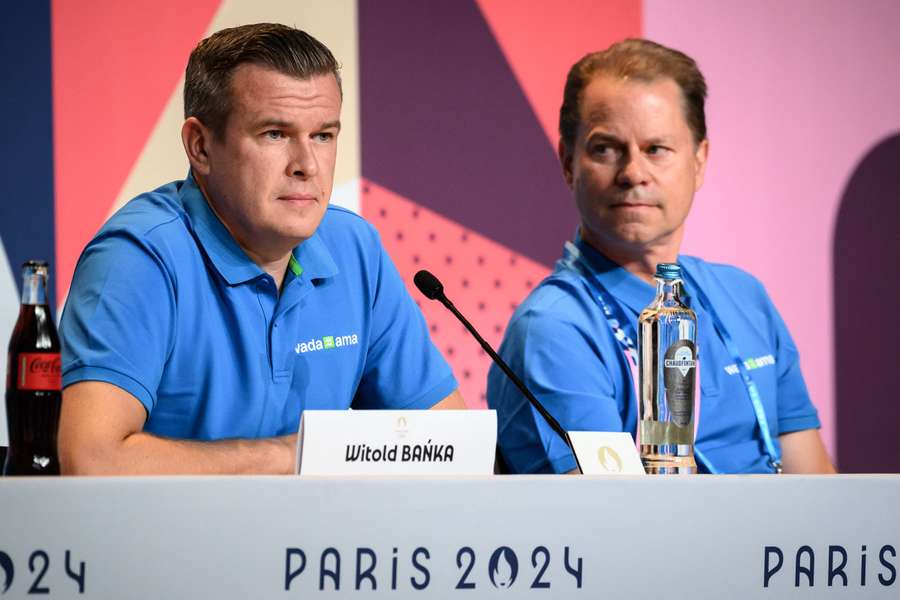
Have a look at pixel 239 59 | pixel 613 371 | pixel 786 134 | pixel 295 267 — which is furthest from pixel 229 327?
pixel 786 134

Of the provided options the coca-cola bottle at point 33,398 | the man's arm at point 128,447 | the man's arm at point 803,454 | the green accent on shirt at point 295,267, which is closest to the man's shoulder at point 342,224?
the green accent on shirt at point 295,267

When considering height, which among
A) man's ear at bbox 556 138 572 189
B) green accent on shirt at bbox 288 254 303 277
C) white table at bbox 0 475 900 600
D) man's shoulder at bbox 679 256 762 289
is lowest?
white table at bbox 0 475 900 600

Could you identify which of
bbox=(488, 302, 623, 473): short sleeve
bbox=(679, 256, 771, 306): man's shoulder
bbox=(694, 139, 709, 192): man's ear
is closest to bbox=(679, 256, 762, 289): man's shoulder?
bbox=(679, 256, 771, 306): man's shoulder

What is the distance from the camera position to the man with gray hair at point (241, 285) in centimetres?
164

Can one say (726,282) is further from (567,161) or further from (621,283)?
(567,161)

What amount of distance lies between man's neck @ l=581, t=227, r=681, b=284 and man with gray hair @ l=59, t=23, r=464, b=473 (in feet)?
1.44

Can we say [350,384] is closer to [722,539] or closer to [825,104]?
[722,539]

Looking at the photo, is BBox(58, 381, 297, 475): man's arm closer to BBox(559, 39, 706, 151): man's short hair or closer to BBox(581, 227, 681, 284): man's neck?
BBox(581, 227, 681, 284): man's neck

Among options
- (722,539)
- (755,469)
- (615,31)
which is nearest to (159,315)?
(722,539)

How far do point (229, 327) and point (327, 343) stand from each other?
7.0 inches

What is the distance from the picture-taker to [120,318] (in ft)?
5.32

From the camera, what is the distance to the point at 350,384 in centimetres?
193

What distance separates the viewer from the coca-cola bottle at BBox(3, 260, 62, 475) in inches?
50.8

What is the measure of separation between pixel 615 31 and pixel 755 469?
56.4 inches
